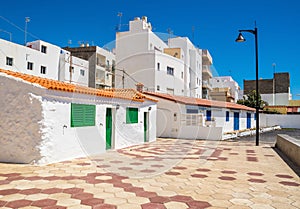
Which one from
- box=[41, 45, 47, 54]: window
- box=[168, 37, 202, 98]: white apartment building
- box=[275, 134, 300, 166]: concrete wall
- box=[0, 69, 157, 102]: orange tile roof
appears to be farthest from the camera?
box=[168, 37, 202, 98]: white apartment building

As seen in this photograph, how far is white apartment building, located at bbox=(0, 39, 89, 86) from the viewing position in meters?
24.8

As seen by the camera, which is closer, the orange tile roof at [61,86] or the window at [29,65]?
the orange tile roof at [61,86]

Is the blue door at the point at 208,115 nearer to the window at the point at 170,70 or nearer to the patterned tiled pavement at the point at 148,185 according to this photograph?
the patterned tiled pavement at the point at 148,185

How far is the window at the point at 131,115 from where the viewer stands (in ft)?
43.6

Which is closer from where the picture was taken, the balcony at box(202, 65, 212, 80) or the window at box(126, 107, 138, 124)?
the window at box(126, 107, 138, 124)

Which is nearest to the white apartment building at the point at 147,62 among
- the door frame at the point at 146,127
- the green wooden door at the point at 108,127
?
the door frame at the point at 146,127

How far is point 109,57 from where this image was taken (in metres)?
43.7

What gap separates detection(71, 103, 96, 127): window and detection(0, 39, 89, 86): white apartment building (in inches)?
472

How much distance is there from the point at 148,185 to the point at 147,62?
83.1 feet

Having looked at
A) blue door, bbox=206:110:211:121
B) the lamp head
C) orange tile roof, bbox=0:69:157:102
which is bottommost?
blue door, bbox=206:110:211:121

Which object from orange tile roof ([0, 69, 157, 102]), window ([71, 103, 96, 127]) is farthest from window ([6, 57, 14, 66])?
window ([71, 103, 96, 127])

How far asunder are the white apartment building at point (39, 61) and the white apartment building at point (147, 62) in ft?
21.7

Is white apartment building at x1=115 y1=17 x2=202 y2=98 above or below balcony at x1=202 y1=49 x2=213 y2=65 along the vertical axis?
below

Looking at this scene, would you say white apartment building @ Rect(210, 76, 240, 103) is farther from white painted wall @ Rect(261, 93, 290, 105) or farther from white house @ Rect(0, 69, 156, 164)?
white house @ Rect(0, 69, 156, 164)
